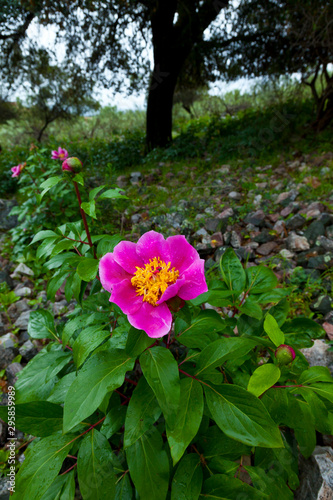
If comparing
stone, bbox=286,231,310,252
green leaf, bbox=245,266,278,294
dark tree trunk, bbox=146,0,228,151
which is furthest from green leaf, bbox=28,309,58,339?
dark tree trunk, bbox=146,0,228,151

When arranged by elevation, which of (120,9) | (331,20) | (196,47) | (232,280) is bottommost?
(232,280)

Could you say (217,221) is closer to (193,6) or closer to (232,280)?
(232,280)

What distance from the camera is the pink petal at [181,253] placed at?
86 centimetres

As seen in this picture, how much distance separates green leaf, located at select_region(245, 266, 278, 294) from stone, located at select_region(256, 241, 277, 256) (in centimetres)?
124

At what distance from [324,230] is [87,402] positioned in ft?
7.88

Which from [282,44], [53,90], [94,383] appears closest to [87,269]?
[94,383]

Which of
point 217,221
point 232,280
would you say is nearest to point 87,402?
point 232,280

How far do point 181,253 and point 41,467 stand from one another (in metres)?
0.70

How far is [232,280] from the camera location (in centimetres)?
128

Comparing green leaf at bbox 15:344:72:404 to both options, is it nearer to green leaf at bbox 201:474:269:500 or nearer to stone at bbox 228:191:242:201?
green leaf at bbox 201:474:269:500

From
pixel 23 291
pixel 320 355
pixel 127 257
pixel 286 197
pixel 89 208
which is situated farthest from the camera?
pixel 286 197

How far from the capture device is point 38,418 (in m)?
0.85

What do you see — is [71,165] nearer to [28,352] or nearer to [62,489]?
[62,489]

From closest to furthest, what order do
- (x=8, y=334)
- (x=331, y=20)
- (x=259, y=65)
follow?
(x=8, y=334), (x=331, y=20), (x=259, y=65)
